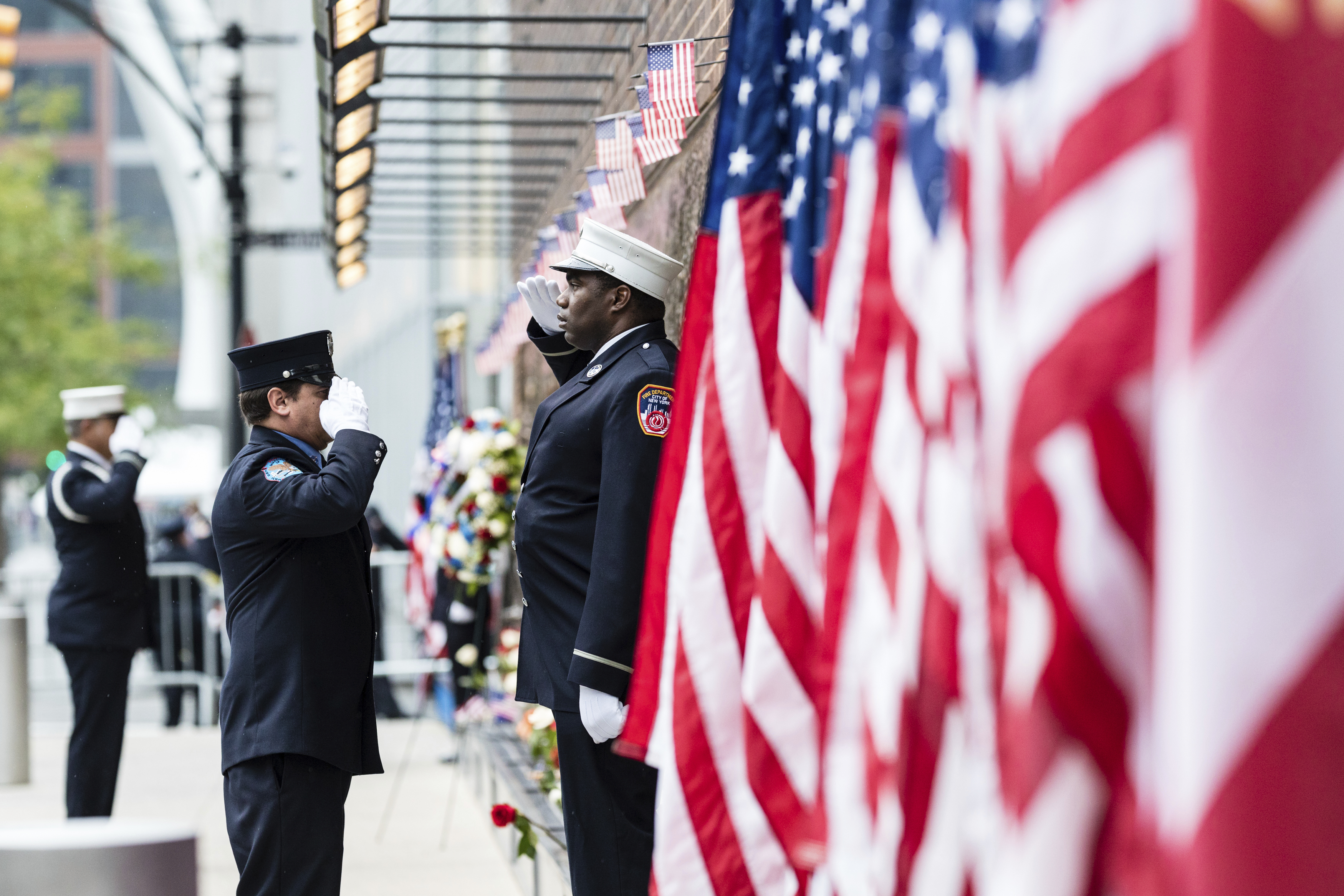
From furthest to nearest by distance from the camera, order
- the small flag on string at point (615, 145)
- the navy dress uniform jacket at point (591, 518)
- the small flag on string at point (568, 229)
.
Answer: the small flag on string at point (568, 229), the small flag on string at point (615, 145), the navy dress uniform jacket at point (591, 518)

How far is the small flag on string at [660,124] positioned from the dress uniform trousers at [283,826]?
2.21m

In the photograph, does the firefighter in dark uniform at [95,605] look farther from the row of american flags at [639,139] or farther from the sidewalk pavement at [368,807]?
the row of american flags at [639,139]

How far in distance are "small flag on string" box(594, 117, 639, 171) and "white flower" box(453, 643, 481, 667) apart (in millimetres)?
4709

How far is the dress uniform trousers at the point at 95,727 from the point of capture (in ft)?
26.1

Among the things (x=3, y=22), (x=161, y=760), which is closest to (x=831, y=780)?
(x=161, y=760)

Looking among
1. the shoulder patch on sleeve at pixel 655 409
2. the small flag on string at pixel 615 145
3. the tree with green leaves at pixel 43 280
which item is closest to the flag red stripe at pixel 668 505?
the shoulder patch on sleeve at pixel 655 409

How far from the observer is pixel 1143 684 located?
1.59 m

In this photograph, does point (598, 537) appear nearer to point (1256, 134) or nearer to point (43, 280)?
point (1256, 134)

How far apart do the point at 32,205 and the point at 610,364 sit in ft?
105

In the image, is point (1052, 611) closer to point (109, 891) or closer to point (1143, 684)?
point (1143, 684)

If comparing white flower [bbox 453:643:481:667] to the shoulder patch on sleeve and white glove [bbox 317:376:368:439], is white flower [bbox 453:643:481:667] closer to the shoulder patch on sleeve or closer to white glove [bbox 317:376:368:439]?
white glove [bbox 317:376:368:439]

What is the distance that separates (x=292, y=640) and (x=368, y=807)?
508cm

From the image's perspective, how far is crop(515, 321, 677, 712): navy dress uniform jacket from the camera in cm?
393

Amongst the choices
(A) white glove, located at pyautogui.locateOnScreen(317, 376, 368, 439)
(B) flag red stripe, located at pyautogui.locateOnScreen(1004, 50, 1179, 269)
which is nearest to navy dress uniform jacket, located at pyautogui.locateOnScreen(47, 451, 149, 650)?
(A) white glove, located at pyautogui.locateOnScreen(317, 376, 368, 439)
